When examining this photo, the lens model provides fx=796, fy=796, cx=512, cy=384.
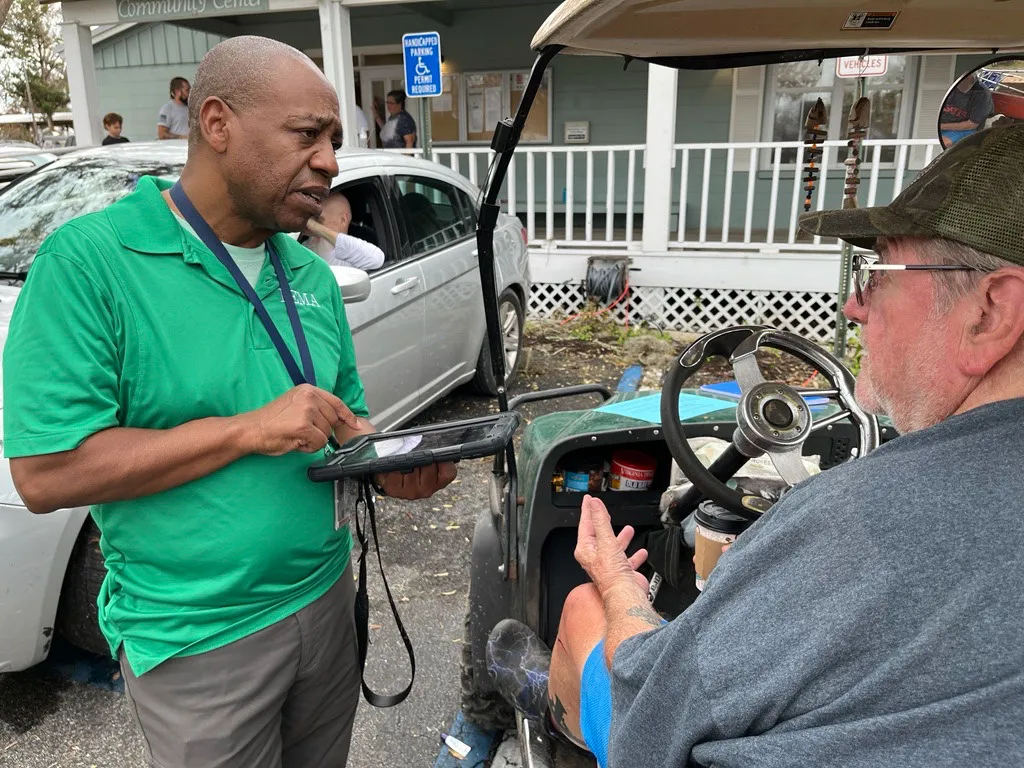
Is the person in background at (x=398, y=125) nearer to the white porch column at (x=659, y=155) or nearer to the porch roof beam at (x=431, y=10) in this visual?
the porch roof beam at (x=431, y=10)

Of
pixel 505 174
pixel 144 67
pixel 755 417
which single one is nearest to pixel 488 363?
pixel 505 174

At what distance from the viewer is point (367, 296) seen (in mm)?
3383

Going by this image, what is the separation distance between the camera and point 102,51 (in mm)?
14516

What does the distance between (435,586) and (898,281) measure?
10.0ft

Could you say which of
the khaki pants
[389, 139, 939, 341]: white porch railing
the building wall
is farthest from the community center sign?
the khaki pants

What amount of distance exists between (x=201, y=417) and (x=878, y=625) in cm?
121

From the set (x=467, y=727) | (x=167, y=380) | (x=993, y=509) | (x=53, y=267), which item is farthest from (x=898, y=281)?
(x=467, y=727)

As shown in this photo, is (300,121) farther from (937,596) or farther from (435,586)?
(435,586)

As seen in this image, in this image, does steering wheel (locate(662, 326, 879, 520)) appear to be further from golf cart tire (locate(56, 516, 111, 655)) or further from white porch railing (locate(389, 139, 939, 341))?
white porch railing (locate(389, 139, 939, 341))

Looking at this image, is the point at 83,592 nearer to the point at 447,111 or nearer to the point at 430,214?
the point at 430,214

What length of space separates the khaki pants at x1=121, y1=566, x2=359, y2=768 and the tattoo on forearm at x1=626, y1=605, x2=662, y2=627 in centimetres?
74

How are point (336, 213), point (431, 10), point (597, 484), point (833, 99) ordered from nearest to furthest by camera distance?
point (597, 484) < point (336, 213) < point (833, 99) < point (431, 10)

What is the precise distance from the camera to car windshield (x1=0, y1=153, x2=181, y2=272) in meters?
3.70

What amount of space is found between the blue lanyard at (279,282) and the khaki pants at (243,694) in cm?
52
